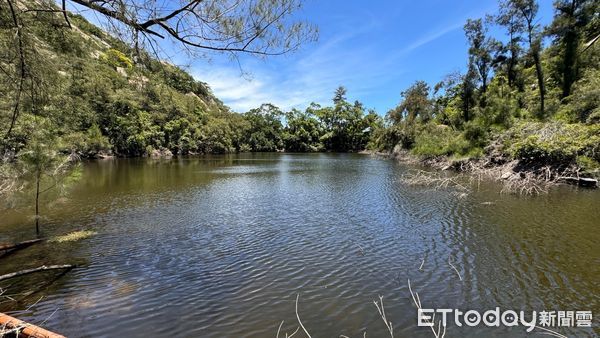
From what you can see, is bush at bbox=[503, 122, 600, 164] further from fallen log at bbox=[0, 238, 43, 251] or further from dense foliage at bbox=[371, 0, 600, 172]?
fallen log at bbox=[0, 238, 43, 251]

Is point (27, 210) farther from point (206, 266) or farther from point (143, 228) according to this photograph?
point (206, 266)

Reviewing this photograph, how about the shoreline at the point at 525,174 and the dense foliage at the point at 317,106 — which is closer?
the dense foliage at the point at 317,106

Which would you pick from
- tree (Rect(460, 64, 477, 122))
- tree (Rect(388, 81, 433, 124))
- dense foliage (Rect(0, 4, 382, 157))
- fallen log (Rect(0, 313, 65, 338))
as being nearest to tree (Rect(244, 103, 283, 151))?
dense foliage (Rect(0, 4, 382, 157))

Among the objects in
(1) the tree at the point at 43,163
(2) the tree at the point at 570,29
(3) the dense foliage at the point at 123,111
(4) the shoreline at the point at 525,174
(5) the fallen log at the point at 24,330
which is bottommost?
(5) the fallen log at the point at 24,330

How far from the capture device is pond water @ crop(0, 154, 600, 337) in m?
6.86

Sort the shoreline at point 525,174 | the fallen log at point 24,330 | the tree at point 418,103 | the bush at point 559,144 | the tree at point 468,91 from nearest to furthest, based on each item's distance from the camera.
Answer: the fallen log at point 24,330
the shoreline at point 525,174
the bush at point 559,144
the tree at point 468,91
the tree at point 418,103

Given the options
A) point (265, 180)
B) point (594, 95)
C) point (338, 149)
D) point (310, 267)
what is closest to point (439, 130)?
point (594, 95)

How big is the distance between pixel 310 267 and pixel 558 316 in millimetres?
6204

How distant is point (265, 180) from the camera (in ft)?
99.6

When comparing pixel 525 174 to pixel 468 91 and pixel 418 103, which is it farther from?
pixel 418 103

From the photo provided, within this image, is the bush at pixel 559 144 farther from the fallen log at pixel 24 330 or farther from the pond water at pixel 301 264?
the fallen log at pixel 24 330

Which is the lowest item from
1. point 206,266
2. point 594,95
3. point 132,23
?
point 206,266

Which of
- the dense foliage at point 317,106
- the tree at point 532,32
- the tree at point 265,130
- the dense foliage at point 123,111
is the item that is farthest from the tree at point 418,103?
the tree at point 265,130

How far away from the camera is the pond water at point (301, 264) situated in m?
6.86
